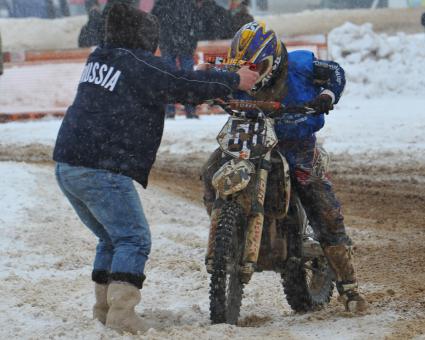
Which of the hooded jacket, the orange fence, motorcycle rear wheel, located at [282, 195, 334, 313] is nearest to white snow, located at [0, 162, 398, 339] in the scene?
motorcycle rear wheel, located at [282, 195, 334, 313]

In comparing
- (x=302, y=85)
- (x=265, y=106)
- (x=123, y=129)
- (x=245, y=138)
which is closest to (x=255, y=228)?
(x=245, y=138)

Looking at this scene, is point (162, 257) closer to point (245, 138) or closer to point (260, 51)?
point (245, 138)

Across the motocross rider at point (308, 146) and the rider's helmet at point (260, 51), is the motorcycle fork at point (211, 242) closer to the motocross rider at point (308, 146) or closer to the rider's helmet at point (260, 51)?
the motocross rider at point (308, 146)

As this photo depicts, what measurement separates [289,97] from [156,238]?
10.6 ft

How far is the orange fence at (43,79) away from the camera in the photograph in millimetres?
18797

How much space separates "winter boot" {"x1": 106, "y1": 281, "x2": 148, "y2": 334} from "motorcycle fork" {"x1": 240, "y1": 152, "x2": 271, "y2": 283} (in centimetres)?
66

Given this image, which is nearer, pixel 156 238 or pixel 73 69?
pixel 156 238

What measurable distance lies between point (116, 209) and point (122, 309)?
58cm

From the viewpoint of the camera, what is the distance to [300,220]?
5863 mm

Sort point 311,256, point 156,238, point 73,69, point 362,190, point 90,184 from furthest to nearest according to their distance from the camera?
point 73,69 < point 362,190 < point 156,238 < point 311,256 < point 90,184

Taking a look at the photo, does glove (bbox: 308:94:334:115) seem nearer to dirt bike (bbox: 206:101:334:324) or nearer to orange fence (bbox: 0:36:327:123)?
dirt bike (bbox: 206:101:334:324)

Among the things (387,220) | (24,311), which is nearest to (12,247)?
(24,311)

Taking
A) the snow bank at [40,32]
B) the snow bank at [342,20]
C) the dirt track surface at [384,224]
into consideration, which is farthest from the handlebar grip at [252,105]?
the snow bank at [40,32]

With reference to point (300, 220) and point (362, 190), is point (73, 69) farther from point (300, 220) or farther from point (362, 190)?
point (300, 220)
